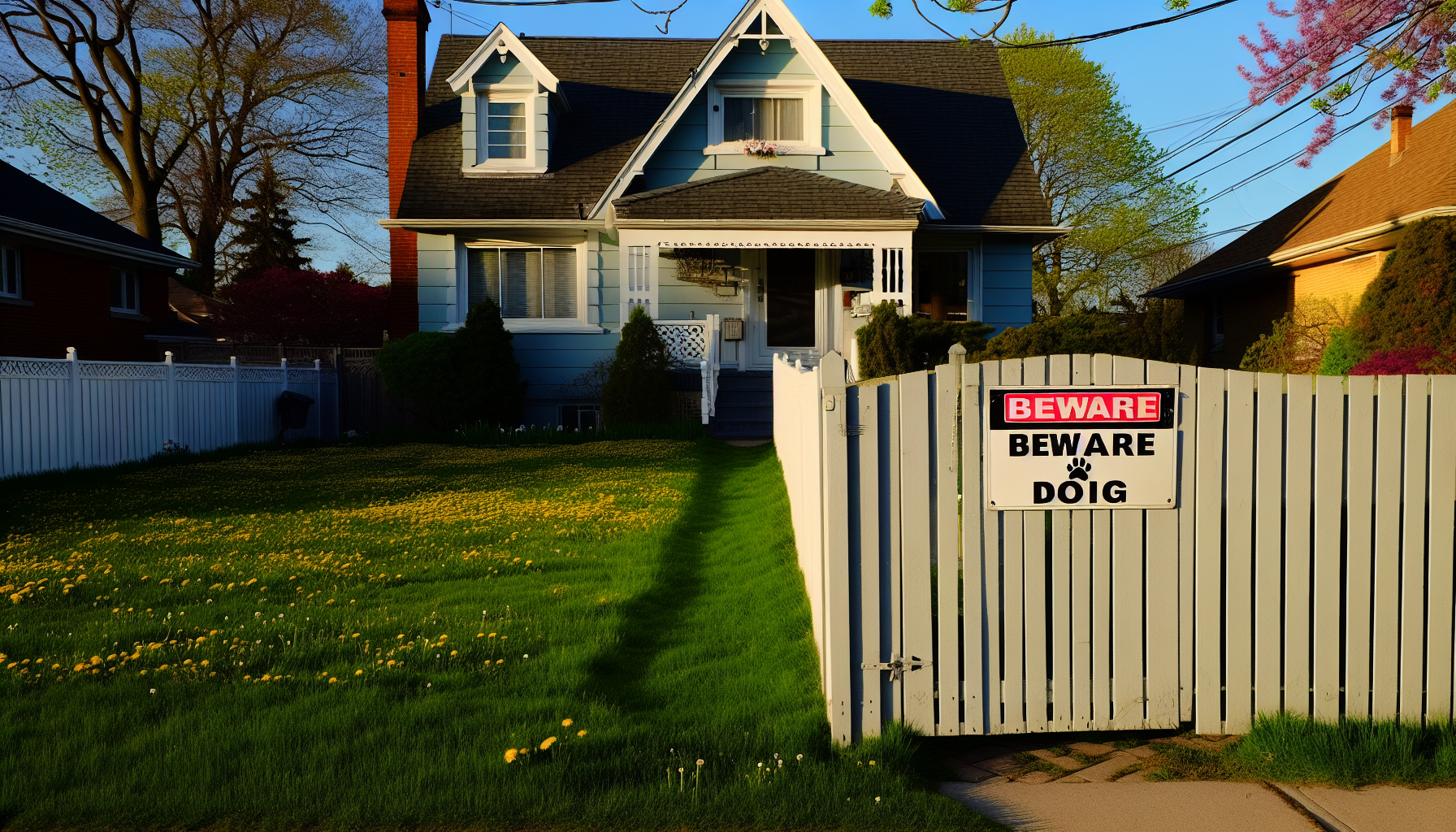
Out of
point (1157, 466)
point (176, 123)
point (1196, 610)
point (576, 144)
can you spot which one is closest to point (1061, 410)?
point (1157, 466)

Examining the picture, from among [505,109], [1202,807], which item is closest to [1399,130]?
[505,109]

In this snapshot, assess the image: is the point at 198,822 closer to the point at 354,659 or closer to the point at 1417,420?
the point at 354,659

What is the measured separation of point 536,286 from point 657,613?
13.3 m

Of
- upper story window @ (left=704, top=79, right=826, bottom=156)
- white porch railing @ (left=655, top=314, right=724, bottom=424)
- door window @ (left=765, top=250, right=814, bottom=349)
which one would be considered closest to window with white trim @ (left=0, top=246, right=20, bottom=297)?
white porch railing @ (left=655, top=314, right=724, bottom=424)

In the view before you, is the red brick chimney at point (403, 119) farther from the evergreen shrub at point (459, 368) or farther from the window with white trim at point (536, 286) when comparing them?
the evergreen shrub at point (459, 368)

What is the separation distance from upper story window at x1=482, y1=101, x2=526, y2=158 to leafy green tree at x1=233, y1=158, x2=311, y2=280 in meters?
26.4

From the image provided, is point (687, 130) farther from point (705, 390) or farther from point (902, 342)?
point (902, 342)

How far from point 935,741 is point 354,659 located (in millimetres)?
2835

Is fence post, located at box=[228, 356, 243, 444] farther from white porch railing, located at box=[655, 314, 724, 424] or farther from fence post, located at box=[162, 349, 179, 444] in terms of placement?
white porch railing, located at box=[655, 314, 724, 424]

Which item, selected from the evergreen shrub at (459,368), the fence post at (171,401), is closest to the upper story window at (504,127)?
the evergreen shrub at (459,368)

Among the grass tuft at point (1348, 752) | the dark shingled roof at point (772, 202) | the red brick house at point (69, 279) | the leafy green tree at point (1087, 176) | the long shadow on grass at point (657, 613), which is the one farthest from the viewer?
the leafy green tree at point (1087, 176)

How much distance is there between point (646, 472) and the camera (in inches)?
467

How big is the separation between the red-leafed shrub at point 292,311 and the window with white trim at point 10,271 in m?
7.71

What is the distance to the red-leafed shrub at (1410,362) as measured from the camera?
8445mm
